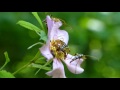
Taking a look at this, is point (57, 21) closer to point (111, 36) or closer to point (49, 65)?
point (49, 65)

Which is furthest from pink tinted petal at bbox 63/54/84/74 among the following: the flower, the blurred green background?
the blurred green background

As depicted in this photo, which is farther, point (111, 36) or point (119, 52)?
point (119, 52)

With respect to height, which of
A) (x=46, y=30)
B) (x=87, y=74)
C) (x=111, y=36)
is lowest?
(x=87, y=74)

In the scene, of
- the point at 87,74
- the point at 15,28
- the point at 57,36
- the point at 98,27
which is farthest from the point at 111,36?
the point at 57,36

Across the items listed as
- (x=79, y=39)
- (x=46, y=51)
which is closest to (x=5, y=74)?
(x=46, y=51)

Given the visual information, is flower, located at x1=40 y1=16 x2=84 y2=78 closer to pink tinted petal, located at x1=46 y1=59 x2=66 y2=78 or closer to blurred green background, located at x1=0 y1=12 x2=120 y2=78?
pink tinted petal, located at x1=46 y1=59 x2=66 y2=78

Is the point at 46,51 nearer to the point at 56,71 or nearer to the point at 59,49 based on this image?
the point at 56,71

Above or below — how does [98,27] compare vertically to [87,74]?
above

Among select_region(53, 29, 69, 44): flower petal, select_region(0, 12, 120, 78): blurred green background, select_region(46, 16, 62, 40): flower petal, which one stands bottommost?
select_region(0, 12, 120, 78): blurred green background
